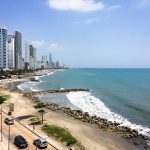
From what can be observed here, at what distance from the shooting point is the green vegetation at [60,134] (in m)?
45.2

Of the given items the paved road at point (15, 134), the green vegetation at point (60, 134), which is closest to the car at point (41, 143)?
the paved road at point (15, 134)

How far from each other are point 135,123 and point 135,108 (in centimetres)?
1808

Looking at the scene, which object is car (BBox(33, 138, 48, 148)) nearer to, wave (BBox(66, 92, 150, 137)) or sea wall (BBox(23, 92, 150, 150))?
sea wall (BBox(23, 92, 150, 150))

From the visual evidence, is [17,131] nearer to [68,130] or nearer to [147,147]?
[68,130]

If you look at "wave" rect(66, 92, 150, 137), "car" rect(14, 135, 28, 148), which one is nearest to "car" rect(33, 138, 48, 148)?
"car" rect(14, 135, 28, 148)

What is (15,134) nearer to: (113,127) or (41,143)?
(41,143)

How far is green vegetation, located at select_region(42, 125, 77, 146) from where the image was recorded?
45181 mm

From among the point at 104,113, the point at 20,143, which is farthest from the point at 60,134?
the point at 104,113

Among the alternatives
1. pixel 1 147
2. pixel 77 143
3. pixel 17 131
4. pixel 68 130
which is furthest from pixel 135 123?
pixel 1 147

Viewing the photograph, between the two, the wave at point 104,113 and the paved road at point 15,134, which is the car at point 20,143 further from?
the wave at point 104,113

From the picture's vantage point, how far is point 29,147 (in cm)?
4053

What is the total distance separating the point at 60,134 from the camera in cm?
4872

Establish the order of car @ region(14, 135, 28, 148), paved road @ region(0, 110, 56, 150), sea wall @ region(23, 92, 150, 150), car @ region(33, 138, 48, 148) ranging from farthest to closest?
sea wall @ region(23, 92, 150, 150) → paved road @ region(0, 110, 56, 150) → car @ region(33, 138, 48, 148) → car @ region(14, 135, 28, 148)

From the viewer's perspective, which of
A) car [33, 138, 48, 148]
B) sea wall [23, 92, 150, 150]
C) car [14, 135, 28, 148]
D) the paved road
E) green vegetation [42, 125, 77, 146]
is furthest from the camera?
sea wall [23, 92, 150, 150]
